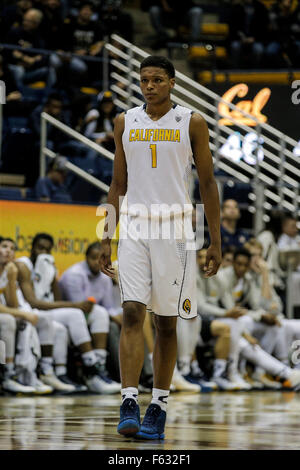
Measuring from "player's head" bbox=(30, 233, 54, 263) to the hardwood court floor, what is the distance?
1.56 m

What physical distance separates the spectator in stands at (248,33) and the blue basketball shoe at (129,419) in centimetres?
1344

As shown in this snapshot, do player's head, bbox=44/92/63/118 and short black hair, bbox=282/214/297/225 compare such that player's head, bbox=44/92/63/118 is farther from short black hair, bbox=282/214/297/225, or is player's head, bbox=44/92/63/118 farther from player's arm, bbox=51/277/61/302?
player's arm, bbox=51/277/61/302

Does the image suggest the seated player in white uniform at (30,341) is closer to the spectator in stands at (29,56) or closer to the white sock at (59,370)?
the white sock at (59,370)

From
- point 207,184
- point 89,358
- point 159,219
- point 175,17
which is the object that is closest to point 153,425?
point 159,219

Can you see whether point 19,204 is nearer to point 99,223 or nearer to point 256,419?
point 99,223

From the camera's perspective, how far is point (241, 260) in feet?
40.0

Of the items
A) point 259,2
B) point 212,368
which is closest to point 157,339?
point 212,368

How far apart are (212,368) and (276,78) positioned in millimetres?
7773

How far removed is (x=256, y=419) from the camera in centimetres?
737

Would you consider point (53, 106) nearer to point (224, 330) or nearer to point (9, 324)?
point (224, 330)

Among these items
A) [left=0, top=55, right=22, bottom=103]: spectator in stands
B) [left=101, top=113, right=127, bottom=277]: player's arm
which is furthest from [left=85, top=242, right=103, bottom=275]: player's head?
[left=101, top=113, right=127, bottom=277]: player's arm

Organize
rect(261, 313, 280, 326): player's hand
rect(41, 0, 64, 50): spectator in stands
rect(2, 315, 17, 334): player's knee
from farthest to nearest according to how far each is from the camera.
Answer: rect(41, 0, 64, 50): spectator in stands → rect(261, 313, 280, 326): player's hand → rect(2, 315, 17, 334): player's knee

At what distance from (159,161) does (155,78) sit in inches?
18.6

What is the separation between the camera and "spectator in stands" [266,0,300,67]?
18.3m
